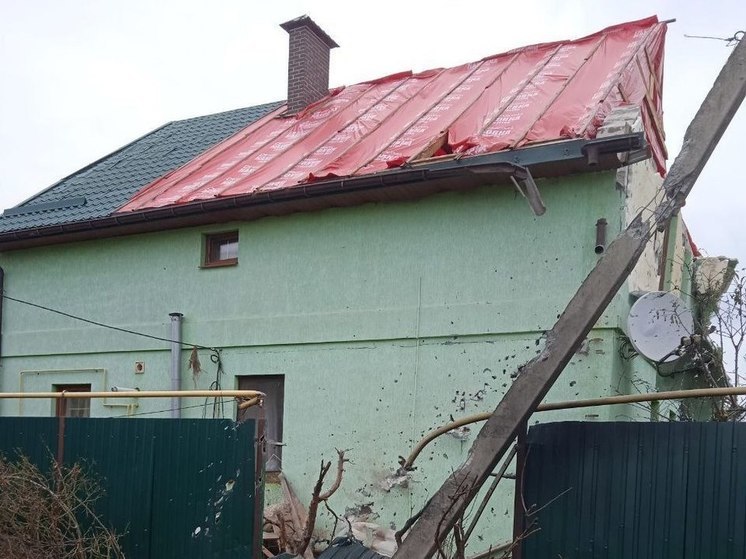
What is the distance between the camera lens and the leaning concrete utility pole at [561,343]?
5766 mm

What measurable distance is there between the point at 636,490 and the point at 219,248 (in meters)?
8.17

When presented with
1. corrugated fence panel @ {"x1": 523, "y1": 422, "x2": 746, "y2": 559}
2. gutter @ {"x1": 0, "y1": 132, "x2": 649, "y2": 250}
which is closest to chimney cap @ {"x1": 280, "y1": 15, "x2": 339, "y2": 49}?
gutter @ {"x1": 0, "y1": 132, "x2": 649, "y2": 250}

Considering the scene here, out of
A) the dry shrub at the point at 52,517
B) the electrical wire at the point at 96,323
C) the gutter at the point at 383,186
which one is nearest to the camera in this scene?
the dry shrub at the point at 52,517

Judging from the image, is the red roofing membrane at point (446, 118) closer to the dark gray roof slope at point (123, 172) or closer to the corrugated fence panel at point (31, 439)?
the dark gray roof slope at point (123, 172)

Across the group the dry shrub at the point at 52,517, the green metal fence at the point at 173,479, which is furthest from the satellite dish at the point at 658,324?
the dry shrub at the point at 52,517

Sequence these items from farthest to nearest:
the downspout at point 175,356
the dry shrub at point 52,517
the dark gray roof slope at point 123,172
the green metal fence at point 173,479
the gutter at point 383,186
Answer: the dark gray roof slope at point 123,172 < the downspout at point 175,356 < the gutter at point 383,186 < the dry shrub at point 52,517 < the green metal fence at point 173,479

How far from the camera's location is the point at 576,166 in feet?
31.0

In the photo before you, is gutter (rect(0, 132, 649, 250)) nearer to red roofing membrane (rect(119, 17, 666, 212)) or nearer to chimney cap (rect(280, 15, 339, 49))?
red roofing membrane (rect(119, 17, 666, 212))

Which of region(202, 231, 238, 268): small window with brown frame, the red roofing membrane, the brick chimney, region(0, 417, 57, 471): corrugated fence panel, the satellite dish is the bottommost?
region(0, 417, 57, 471): corrugated fence panel

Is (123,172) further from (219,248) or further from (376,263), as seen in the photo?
(376,263)

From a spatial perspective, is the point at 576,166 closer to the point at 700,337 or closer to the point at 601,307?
the point at 700,337

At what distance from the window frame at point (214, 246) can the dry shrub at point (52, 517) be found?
5.09 metres

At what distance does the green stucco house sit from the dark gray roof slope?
15 cm

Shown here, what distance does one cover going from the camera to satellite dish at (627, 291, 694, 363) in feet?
28.4
